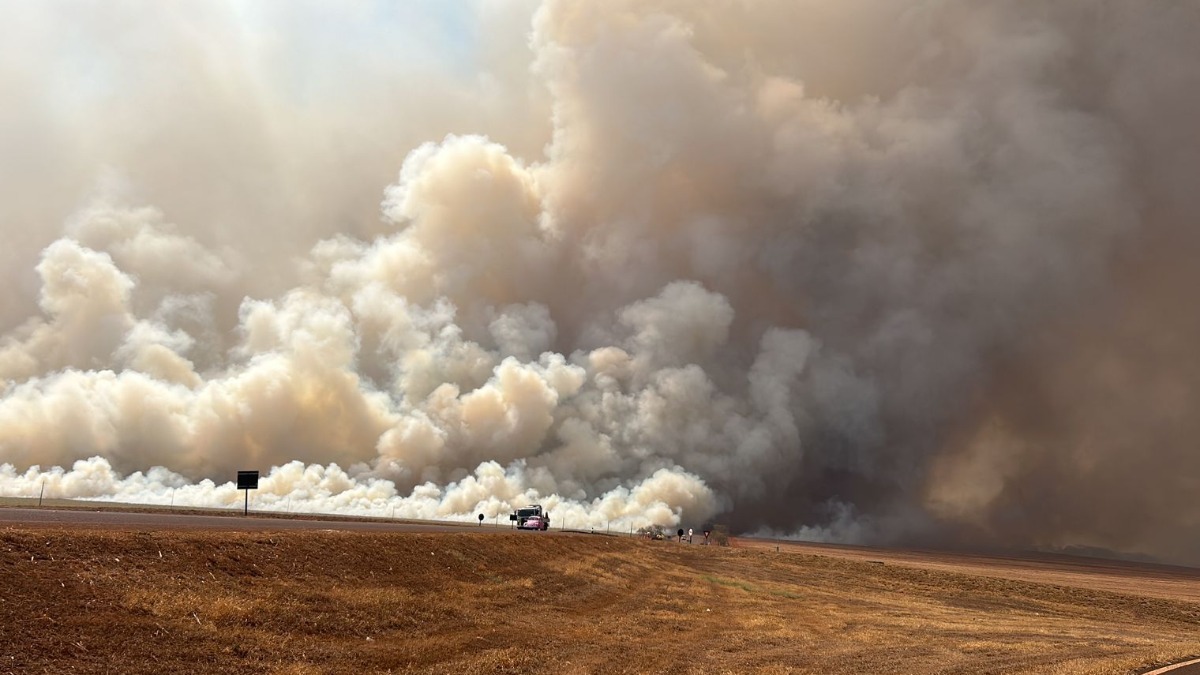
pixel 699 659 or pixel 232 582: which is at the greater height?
pixel 232 582

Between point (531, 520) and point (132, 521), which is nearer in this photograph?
point (132, 521)

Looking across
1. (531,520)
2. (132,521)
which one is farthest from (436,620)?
(531,520)

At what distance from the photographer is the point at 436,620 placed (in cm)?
3039

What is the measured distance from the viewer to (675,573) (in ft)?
203

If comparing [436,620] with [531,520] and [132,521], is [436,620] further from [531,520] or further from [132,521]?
[531,520]

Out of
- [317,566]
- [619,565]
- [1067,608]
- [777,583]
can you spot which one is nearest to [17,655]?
[317,566]

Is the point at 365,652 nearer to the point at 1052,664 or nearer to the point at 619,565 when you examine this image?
the point at 1052,664

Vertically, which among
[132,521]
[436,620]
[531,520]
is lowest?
[531,520]

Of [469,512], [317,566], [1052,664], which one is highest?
[317,566]

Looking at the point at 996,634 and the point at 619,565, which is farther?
the point at 619,565

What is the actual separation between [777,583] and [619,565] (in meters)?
15.4

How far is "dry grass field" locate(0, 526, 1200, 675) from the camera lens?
69.3 feet

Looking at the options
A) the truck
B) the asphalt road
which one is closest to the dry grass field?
the asphalt road

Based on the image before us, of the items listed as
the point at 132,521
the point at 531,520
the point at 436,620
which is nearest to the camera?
the point at 436,620
